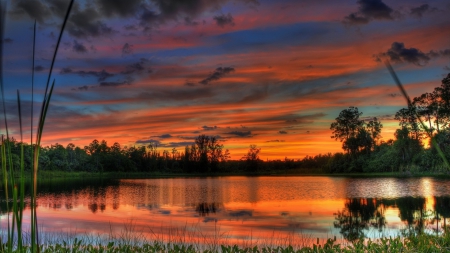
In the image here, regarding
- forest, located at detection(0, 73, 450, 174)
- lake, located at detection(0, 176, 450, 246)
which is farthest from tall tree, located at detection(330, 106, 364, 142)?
lake, located at detection(0, 176, 450, 246)

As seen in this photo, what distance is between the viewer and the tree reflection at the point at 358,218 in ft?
51.7

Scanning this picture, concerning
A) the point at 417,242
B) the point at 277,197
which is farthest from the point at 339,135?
the point at 417,242

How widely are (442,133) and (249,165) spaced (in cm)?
6482

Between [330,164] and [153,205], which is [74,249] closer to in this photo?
[153,205]

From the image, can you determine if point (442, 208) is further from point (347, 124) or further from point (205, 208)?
point (347, 124)

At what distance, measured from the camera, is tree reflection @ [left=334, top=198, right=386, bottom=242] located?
620 inches

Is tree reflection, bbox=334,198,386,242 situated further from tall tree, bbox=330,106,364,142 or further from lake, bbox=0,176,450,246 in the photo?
tall tree, bbox=330,106,364,142

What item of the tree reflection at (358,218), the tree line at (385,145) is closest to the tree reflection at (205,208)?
the tree reflection at (358,218)

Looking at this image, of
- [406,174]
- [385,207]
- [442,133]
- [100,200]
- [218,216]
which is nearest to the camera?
[218,216]

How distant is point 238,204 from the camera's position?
2569cm

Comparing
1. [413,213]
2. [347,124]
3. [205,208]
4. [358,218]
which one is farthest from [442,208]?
[347,124]

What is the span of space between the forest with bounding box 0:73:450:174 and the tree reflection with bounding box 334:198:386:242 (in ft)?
28.9

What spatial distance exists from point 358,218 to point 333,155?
60569 mm

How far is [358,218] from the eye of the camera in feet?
64.1
